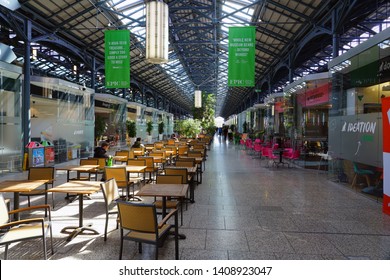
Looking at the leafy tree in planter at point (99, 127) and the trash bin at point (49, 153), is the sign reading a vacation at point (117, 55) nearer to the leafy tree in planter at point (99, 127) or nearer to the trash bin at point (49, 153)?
the trash bin at point (49, 153)

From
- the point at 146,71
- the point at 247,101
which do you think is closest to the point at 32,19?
the point at 146,71

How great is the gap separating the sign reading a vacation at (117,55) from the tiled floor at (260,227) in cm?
520

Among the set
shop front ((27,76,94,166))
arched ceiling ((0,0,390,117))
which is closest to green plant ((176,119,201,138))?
arched ceiling ((0,0,390,117))

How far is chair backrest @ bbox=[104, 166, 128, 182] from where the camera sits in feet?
19.5

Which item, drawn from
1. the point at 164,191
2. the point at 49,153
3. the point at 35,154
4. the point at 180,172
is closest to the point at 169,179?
the point at 180,172

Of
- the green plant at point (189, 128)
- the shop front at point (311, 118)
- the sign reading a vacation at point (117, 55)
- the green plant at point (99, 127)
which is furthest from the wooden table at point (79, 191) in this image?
the green plant at point (189, 128)

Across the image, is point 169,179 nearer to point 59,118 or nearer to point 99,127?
point 59,118

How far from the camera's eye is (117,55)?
10578 mm

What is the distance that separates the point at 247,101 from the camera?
39.9 meters

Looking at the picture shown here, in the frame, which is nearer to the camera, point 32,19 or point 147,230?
point 147,230

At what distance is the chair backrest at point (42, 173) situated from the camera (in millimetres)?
5766

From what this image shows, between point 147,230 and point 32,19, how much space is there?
11.8 m

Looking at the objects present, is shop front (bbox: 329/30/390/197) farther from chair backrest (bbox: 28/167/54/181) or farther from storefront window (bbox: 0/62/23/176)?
storefront window (bbox: 0/62/23/176)

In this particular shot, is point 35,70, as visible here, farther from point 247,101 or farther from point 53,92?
point 247,101
